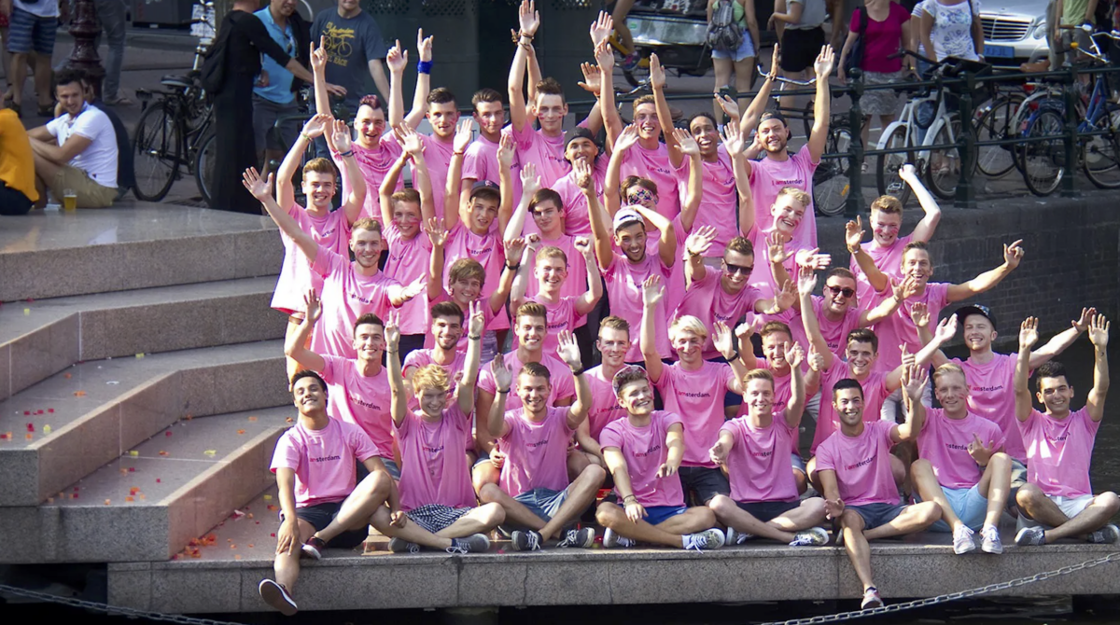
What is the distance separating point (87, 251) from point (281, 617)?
2992 mm

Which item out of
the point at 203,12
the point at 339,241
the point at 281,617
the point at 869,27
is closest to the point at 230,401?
the point at 339,241

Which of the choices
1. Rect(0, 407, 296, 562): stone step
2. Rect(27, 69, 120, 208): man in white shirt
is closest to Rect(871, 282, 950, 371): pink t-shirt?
Rect(0, 407, 296, 562): stone step

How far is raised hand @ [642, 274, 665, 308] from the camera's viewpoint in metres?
9.05

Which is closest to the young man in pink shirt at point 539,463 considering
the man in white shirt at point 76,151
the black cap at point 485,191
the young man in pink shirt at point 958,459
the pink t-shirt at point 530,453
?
the pink t-shirt at point 530,453

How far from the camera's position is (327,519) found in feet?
27.7

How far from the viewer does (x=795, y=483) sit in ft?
29.2

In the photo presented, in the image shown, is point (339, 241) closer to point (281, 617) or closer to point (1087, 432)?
point (281, 617)

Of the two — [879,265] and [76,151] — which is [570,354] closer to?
[879,265]

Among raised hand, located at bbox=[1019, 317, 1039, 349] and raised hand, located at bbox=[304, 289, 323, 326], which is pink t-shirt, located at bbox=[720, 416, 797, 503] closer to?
raised hand, located at bbox=[1019, 317, 1039, 349]

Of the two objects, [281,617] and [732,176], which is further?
[732,176]

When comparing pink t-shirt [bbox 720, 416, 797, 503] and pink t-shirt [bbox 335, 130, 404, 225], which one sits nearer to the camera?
pink t-shirt [bbox 720, 416, 797, 503]

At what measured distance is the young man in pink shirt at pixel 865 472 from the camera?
865 centimetres

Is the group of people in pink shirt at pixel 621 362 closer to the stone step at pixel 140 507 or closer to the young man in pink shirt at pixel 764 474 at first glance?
the young man in pink shirt at pixel 764 474

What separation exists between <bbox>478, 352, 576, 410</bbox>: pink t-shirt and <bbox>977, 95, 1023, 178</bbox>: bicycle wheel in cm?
613
